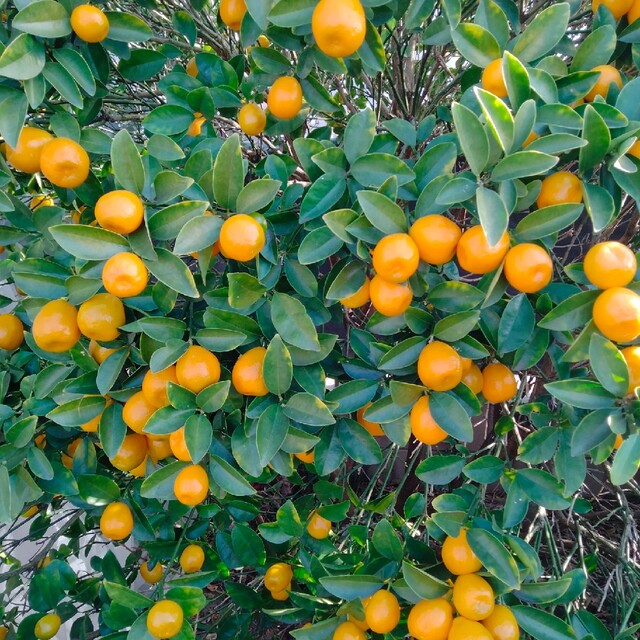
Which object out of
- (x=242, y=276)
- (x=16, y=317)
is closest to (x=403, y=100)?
(x=242, y=276)

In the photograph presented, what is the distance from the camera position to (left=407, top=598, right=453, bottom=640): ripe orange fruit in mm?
766

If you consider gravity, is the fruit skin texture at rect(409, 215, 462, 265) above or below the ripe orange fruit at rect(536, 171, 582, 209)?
below

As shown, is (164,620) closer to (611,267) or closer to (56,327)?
(56,327)

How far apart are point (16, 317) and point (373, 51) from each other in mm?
873

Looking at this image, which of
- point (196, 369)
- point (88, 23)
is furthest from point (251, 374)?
point (88, 23)

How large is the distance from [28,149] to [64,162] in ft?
0.33

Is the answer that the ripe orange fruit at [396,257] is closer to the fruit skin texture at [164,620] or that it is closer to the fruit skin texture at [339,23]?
the fruit skin texture at [339,23]

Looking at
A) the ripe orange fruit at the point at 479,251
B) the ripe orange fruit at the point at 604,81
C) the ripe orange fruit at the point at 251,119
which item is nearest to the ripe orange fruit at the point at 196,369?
the ripe orange fruit at the point at 479,251

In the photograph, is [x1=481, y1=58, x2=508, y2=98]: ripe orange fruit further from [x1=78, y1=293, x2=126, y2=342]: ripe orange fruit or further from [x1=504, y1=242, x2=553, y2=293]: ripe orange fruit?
[x1=78, y1=293, x2=126, y2=342]: ripe orange fruit

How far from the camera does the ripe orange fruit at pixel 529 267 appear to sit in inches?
27.2

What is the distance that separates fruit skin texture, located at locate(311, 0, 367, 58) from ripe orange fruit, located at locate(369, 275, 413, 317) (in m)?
0.35

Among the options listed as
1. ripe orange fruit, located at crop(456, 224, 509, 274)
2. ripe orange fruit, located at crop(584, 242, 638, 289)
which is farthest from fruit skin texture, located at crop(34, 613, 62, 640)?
ripe orange fruit, located at crop(584, 242, 638, 289)

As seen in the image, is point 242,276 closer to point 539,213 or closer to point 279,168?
point 279,168

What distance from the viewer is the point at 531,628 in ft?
2.57
